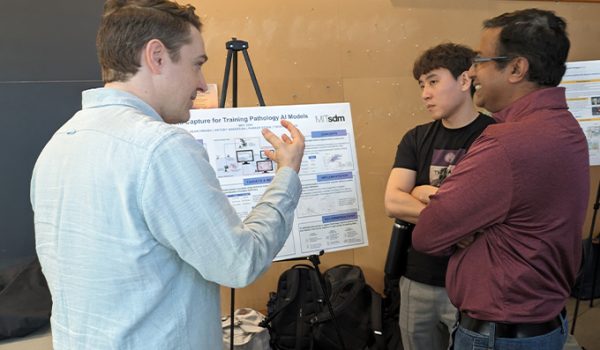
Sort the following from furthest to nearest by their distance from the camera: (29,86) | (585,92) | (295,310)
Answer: (585,92)
(295,310)
(29,86)

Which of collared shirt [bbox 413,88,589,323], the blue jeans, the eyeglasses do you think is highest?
the eyeglasses

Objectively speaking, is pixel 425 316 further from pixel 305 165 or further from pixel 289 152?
pixel 289 152

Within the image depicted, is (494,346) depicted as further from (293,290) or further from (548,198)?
(293,290)

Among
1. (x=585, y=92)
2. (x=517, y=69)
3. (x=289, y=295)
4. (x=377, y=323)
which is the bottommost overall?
(x=377, y=323)

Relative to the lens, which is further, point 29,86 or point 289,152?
point 29,86

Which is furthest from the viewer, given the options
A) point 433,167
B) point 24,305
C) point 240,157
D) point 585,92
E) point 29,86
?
point 585,92

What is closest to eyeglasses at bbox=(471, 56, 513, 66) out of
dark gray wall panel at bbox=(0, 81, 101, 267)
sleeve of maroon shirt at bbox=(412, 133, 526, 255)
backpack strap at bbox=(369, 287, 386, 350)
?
sleeve of maroon shirt at bbox=(412, 133, 526, 255)

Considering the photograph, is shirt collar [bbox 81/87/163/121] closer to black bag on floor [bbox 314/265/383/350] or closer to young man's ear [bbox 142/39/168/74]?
young man's ear [bbox 142/39/168/74]

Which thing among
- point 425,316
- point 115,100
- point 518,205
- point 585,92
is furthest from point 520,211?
point 585,92

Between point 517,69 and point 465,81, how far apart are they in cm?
63

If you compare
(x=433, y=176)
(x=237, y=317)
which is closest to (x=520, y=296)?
(x=433, y=176)

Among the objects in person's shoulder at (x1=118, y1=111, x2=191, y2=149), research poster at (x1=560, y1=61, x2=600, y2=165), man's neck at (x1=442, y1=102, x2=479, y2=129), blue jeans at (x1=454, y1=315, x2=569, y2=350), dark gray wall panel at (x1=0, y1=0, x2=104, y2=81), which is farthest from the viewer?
research poster at (x1=560, y1=61, x2=600, y2=165)

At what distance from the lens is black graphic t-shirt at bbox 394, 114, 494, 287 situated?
1799 mm

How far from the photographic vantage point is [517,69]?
1.25 meters
